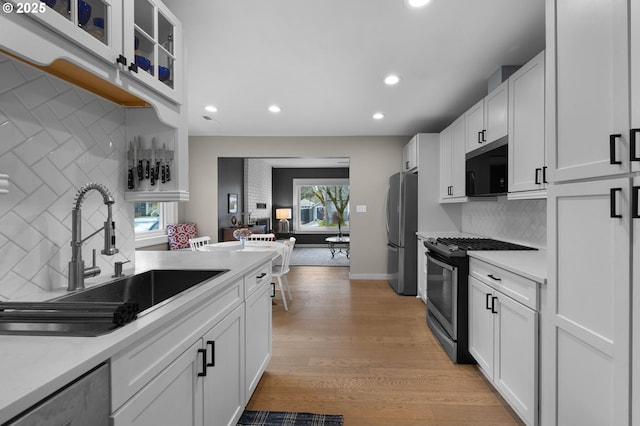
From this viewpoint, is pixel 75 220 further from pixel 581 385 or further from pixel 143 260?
pixel 581 385

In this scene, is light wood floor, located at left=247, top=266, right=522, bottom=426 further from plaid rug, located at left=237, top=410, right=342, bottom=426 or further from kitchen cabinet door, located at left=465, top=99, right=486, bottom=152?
kitchen cabinet door, located at left=465, top=99, right=486, bottom=152

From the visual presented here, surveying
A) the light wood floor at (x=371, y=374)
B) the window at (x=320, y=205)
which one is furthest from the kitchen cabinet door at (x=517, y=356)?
the window at (x=320, y=205)

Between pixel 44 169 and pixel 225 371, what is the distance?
114cm

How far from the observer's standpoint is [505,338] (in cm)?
194

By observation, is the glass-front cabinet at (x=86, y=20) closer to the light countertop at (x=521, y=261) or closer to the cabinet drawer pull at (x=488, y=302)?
the light countertop at (x=521, y=261)

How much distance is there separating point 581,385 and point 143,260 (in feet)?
7.41

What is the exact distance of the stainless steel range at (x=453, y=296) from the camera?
8.20 feet

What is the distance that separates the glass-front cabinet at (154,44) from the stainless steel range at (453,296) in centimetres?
226

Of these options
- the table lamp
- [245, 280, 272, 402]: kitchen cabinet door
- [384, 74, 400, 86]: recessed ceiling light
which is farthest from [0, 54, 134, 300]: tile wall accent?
the table lamp

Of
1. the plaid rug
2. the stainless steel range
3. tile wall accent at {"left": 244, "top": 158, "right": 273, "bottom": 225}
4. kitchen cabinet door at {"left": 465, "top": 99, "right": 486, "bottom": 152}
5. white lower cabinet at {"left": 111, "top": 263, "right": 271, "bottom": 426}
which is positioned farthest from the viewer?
tile wall accent at {"left": 244, "top": 158, "right": 273, "bottom": 225}

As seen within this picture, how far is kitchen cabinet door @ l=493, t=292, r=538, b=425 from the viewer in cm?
166

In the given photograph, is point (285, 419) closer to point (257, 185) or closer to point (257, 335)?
point (257, 335)

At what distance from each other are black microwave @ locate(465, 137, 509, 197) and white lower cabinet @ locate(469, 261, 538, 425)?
0.77 metres

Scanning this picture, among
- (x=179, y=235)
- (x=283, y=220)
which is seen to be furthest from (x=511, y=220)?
(x=283, y=220)
